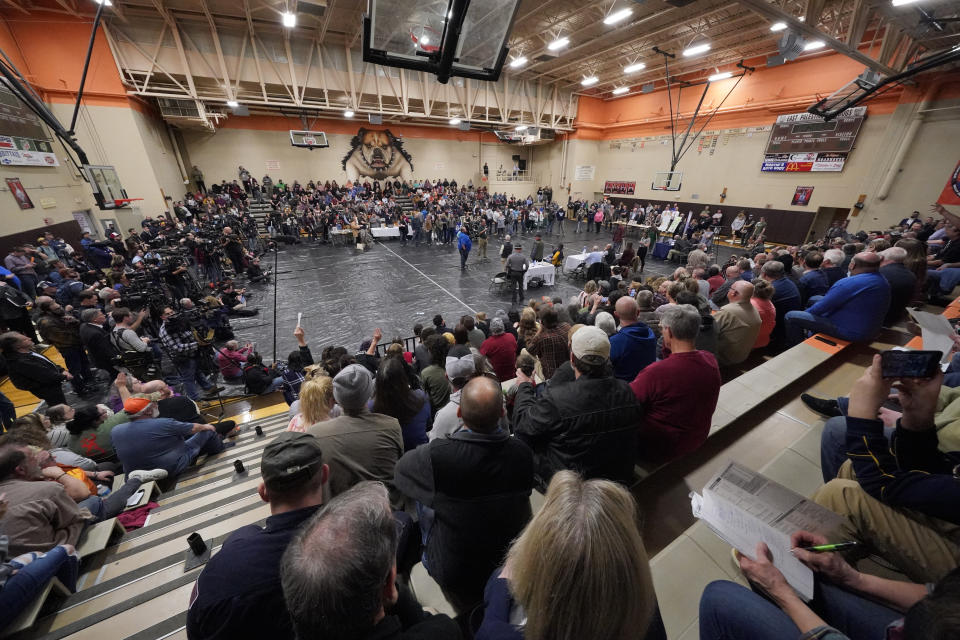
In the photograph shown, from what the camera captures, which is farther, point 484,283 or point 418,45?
point 484,283

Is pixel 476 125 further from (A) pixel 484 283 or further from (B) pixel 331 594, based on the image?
(B) pixel 331 594

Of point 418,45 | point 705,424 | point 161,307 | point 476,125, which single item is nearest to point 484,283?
point 418,45

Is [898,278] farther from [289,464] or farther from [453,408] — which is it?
[289,464]

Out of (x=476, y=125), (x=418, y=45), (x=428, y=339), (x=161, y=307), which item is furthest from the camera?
(x=476, y=125)

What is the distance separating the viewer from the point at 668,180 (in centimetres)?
1759

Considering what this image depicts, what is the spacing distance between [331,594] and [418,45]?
4.95 meters

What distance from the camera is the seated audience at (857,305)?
10.6ft

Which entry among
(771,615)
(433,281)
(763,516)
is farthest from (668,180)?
(771,615)

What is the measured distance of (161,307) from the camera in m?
5.41

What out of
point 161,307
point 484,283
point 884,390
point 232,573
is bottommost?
point 484,283

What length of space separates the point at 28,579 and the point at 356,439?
165 centimetres

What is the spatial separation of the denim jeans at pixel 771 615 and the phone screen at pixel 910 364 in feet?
2.69

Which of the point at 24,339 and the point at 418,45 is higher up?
the point at 418,45

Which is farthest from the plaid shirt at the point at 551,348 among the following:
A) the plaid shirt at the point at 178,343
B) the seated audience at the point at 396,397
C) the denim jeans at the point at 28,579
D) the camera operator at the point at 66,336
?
the camera operator at the point at 66,336
